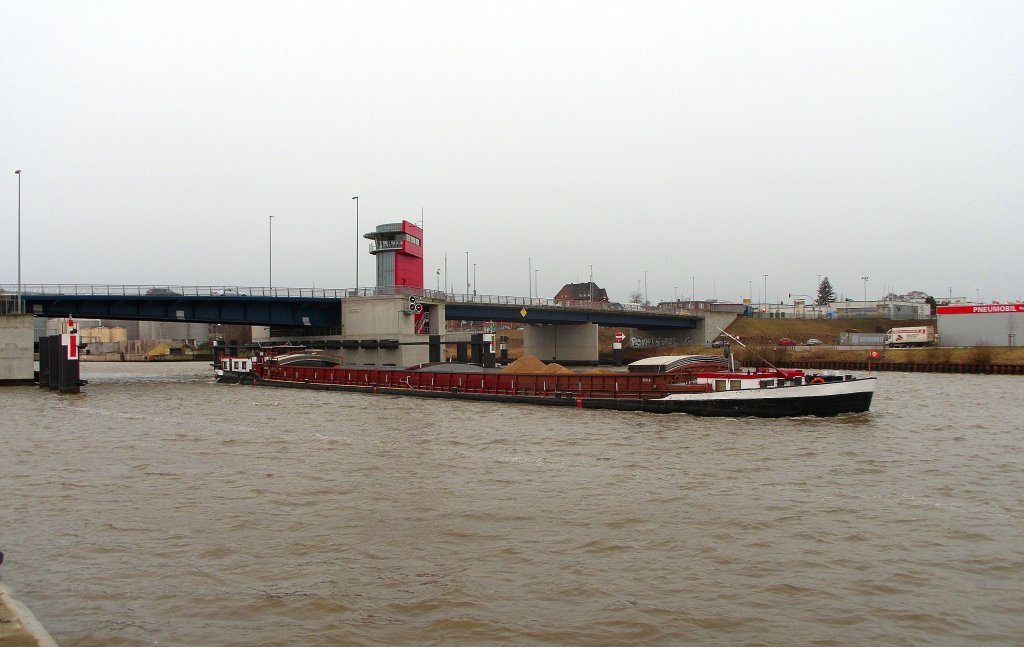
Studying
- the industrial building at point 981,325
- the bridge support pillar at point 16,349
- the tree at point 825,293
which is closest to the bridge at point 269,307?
the bridge support pillar at point 16,349

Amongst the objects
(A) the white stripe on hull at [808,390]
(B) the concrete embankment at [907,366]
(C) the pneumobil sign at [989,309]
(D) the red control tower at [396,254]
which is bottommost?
(B) the concrete embankment at [907,366]

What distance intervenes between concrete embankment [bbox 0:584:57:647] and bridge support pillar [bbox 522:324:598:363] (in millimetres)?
83783

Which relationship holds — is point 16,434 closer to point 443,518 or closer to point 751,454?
point 443,518

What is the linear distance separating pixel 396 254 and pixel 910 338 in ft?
185

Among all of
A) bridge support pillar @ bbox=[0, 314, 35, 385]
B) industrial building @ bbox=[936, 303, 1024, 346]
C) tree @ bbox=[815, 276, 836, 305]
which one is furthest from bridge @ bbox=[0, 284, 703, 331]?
tree @ bbox=[815, 276, 836, 305]

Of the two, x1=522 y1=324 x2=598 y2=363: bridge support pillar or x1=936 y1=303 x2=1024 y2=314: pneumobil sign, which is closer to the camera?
x1=936 y1=303 x2=1024 y2=314: pneumobil sign

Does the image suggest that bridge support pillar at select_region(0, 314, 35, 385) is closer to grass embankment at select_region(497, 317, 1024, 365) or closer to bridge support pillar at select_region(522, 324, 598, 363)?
grass embankment at select_region(497, 317, 1024, 365)

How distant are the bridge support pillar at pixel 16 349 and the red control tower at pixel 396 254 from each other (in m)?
32.1

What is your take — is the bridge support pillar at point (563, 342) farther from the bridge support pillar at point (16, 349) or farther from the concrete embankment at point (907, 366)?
the bridge support pillar at point (16, 349)

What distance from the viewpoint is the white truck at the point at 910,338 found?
271ft

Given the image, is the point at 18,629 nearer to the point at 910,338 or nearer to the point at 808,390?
the point at 808,390

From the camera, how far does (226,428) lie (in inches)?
1267

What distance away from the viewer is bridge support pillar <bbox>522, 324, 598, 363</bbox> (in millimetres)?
93250

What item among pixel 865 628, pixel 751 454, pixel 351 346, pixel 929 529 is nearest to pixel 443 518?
pixel 865 628
